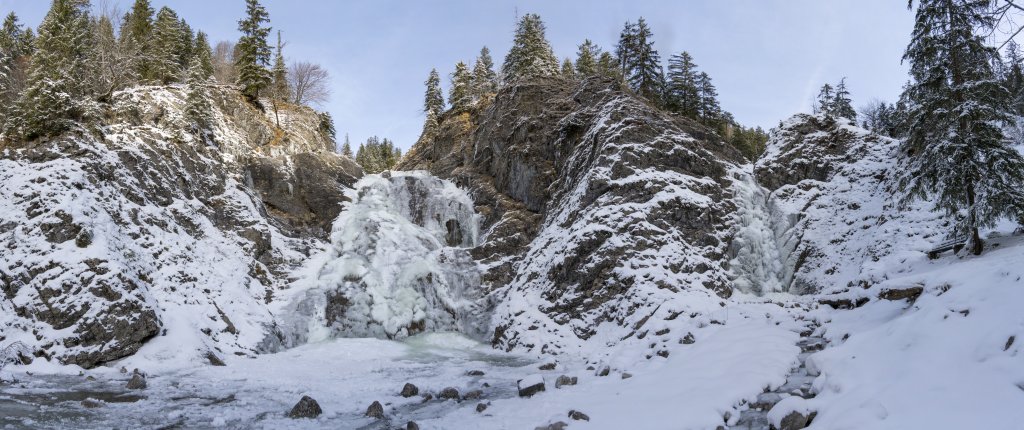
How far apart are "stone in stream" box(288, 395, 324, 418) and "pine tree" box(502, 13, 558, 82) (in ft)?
115

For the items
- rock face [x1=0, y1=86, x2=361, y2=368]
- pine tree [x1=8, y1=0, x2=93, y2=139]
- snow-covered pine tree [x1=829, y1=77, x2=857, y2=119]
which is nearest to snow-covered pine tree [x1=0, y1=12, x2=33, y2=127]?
pine tree [x1=8, y1=0, x2=93, y2=139]

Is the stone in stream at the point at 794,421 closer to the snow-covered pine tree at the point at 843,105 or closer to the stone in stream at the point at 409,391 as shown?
the stone in stream at the point at 409,391

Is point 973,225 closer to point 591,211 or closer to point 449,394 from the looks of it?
point 591,211

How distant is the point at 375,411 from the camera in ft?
35.7

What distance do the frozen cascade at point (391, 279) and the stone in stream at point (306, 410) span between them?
419 inches

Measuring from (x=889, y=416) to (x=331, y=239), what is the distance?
26739 mm

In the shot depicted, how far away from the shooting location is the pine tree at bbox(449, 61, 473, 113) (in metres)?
45.2

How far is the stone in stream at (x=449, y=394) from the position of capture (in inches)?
486

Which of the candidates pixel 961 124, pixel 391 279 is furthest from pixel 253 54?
pixel 961 124

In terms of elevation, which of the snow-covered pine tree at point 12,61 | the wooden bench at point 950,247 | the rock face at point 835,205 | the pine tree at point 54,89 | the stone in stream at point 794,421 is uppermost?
the snow-covered pine tree at point 12,61

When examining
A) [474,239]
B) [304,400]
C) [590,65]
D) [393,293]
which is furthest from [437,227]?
[590,65]

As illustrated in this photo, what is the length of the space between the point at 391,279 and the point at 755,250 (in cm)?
1696

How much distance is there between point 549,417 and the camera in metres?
9.82

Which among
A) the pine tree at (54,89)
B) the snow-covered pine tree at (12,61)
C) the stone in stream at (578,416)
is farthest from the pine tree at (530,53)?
the stone in stream at (578,416)
